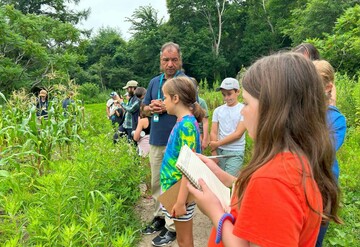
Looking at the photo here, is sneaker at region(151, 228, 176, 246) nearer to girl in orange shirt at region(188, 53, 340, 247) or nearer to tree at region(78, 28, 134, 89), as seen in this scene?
girl in orange shirt at region(188, 53, 340, 247)

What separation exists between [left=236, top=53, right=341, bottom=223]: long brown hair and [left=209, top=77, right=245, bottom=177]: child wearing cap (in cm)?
242

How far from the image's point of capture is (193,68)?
115 feet

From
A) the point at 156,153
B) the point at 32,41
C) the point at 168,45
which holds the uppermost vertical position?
the point at 32,41

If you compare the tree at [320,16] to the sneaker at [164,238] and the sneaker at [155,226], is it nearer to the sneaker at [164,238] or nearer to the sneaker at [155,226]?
the sneaker at [155,226]

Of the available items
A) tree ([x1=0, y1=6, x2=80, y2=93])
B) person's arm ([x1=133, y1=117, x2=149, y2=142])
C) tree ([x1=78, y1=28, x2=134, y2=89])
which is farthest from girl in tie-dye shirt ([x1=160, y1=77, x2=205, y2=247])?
tree ([x1=78, y1=28, x2=134, y2=89])

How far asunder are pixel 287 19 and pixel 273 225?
3597 centimetres

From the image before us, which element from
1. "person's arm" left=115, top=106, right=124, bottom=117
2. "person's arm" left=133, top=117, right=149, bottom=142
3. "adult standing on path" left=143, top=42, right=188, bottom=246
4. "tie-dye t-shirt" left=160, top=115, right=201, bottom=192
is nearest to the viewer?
"tie-dye t-shirt" left=160, top=115, right=201, bottom=192

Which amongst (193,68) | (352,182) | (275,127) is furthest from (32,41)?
(193,68)

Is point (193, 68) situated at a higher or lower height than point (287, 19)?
lower

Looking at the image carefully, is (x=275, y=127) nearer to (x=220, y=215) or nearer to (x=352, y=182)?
(x=220, y=215)

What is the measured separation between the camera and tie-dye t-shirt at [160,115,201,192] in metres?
2.39

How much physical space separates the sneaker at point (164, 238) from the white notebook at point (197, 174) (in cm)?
170

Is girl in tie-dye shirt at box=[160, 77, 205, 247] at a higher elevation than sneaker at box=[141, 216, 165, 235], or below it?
higher

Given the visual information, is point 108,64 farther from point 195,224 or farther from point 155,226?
point 155,226
